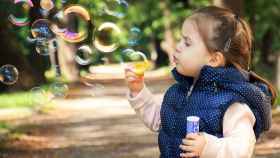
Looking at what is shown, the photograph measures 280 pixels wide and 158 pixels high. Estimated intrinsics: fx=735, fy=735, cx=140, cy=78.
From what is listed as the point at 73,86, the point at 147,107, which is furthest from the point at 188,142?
the point at 73,86

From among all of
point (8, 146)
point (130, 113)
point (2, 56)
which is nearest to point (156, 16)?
point (2, 56)

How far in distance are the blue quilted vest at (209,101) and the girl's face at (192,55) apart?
48 mm

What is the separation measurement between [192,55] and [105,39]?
143 inches

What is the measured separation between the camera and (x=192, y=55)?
3467 millimetres

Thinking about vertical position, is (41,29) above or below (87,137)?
above

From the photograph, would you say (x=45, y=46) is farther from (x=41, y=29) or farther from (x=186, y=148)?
(x=186, y=148)

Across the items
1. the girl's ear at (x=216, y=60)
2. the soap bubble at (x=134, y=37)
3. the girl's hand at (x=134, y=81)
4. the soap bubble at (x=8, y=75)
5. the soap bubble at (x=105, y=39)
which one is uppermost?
the girl's ear at (x=216, y=60)

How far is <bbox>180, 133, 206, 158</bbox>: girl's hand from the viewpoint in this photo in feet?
10.6

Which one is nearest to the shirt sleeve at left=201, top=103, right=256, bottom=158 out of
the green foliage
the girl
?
the girl

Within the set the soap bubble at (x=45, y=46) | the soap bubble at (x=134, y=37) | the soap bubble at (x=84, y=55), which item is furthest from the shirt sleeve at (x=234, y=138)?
the soap bubble at (x=45, y=46)

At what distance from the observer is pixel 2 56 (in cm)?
1772

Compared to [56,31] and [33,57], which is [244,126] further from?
[33,57]

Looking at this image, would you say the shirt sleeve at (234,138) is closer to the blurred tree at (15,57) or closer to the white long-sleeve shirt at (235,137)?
the white long-sleeve shirt at (235,137)

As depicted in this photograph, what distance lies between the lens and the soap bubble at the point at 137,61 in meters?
3.83
